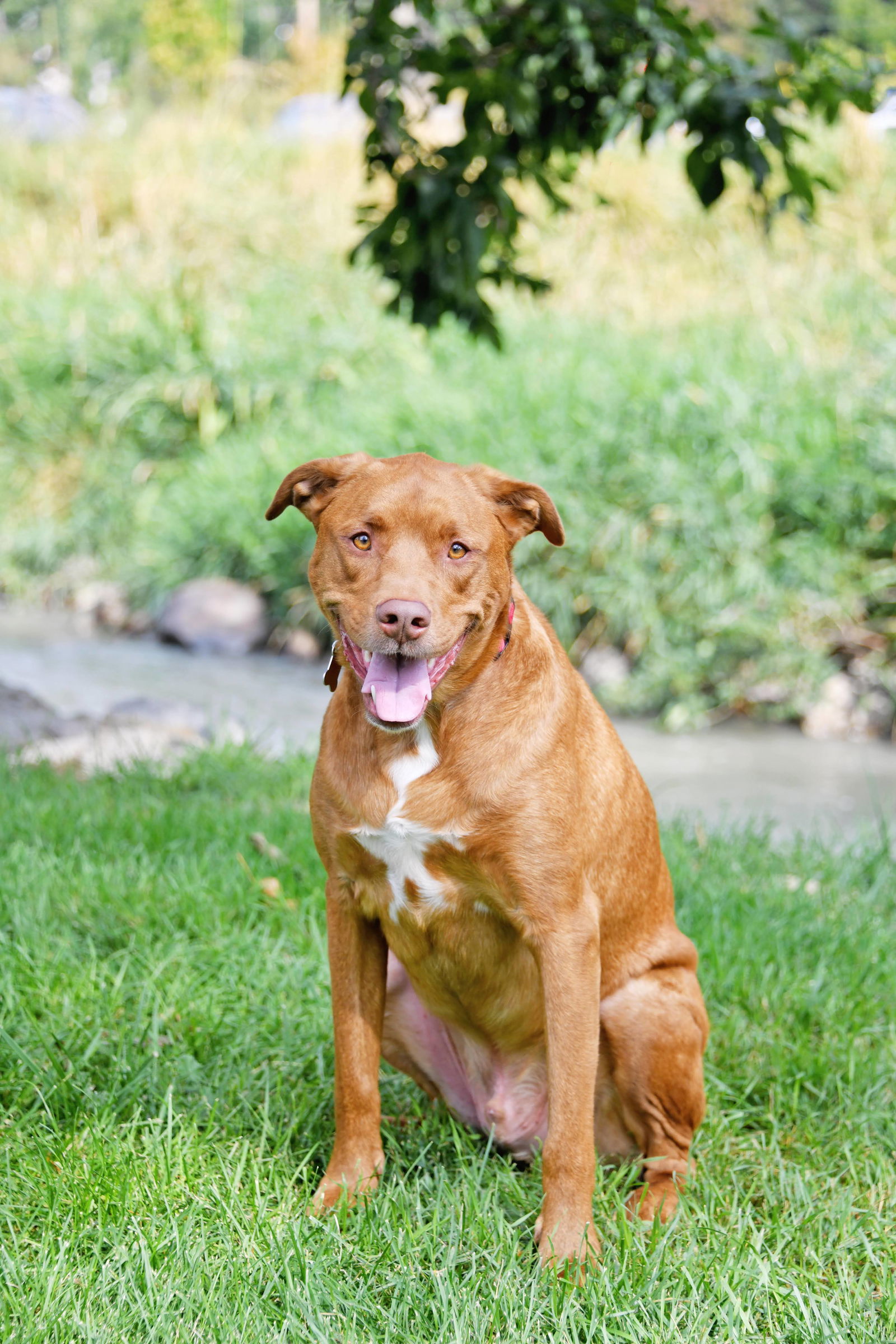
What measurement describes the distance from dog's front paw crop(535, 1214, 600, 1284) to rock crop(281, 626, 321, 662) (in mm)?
6219

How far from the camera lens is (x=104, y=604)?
959cm

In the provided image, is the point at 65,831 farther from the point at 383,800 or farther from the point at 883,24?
the point at 883,24

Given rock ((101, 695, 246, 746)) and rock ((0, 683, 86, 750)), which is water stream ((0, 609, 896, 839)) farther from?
rock ((0, 683, 86, 750))

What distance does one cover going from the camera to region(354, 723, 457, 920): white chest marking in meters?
2.20

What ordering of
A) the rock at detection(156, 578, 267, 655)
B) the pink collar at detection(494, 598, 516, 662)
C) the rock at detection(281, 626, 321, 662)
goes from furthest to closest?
the rock at detection(156, 578, 267, 655), the rock at detection(281, 626, 321, 662), the pink collar at detection(494, 598, 516, 662)

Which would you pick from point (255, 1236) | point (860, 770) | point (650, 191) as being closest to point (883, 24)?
point (650, 191)

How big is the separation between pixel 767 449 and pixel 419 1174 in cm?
553

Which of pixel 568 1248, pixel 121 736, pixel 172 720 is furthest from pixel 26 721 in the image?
pixel 568 1248

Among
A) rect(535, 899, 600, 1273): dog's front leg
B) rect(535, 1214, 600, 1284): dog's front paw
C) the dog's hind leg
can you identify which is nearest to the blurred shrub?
the dog's hind leg

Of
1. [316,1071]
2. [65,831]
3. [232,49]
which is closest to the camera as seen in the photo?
[316,1071]

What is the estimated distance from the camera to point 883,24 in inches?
774

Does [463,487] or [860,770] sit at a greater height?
[463,487]

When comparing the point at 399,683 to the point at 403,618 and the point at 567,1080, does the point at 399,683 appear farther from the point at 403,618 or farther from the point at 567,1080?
the point at 567,1080

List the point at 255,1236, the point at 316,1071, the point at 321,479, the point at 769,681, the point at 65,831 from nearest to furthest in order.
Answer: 1. the point at 255,1236
2. the point at 321,479
3. the point at 316,1071
4. the point at 65,831
5. the point at 769,681
